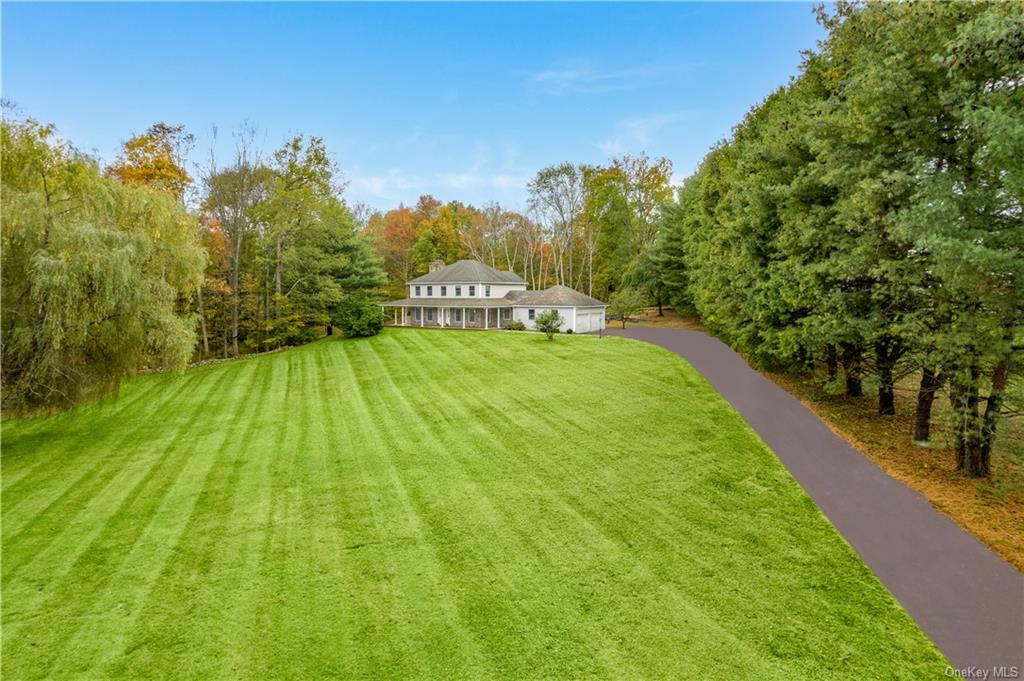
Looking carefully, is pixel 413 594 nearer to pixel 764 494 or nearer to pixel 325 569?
pixel 325 569

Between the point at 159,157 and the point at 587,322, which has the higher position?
the point at 159,157

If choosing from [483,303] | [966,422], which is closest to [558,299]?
[483,303]

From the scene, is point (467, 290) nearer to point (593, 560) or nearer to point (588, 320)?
point (588, 320)

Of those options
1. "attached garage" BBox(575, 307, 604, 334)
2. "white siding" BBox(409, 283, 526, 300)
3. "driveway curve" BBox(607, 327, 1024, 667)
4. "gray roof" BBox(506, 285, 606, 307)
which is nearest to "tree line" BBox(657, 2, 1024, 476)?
"driveway curve" BBox(607, 327, 1024, 667)

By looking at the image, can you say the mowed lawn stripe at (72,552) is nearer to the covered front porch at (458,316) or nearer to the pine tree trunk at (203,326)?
the pine tree trunk at (203,326)

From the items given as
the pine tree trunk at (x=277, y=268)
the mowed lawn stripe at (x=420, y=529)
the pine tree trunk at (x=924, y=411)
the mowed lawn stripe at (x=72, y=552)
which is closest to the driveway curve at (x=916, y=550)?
the pine tree trunk at (x=924, y=411)

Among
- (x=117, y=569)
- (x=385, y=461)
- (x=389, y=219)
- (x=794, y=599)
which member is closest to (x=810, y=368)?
(x=794, y=599)
